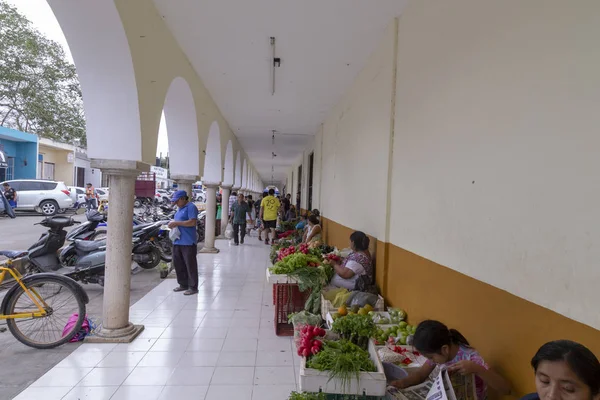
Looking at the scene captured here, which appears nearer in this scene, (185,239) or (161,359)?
(161,359)

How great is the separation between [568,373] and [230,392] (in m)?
2.50

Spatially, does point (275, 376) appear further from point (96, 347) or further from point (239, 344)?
point (96, 347)

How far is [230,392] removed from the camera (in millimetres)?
3137

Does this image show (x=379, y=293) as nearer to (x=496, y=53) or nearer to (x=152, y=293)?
(x=496, y=53)

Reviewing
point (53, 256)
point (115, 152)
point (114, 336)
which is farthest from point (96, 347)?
point (115, 152)

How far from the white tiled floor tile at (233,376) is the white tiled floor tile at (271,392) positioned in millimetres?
149

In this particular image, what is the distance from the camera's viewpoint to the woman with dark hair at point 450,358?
82.3 inches

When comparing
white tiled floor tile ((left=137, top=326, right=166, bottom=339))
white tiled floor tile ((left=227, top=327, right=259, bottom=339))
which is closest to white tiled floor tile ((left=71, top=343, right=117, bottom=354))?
white tiled floor tile ((left=137, top=326, right=166, bottom=339))

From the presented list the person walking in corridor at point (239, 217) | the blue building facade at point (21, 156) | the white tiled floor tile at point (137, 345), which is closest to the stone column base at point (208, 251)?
the person walking in corridor at point (239, 217)

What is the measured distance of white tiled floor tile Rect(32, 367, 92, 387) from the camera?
3.18 metres

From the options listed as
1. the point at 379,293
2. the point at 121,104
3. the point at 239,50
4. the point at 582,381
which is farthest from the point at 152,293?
the point at 582,381

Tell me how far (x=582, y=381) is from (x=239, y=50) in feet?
17.4

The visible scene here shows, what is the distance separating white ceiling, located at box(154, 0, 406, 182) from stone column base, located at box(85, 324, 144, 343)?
3576 millimetres

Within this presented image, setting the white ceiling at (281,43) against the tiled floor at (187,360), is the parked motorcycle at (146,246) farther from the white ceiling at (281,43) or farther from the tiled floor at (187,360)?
the white ceiling at (281,43)
